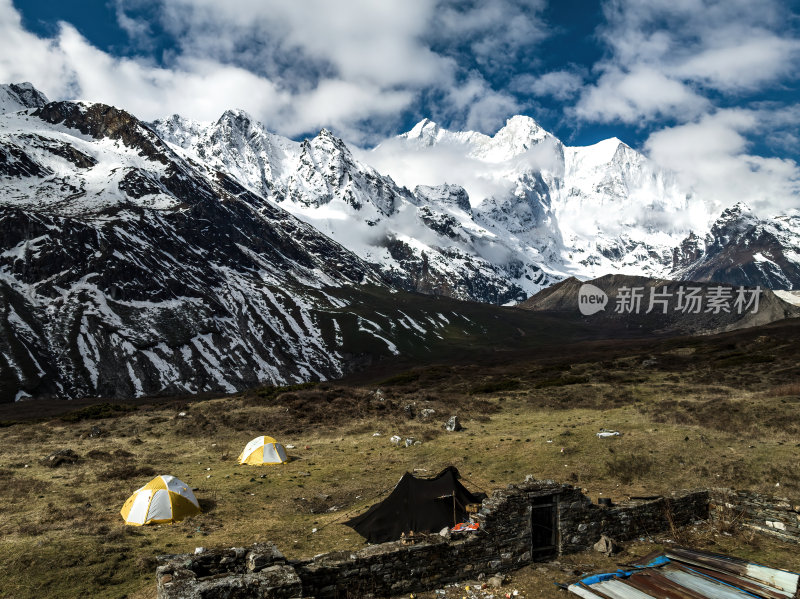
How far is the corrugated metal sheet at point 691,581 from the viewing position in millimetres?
13664

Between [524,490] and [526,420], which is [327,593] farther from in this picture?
[526,420]

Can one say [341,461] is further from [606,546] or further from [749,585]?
[749,585]

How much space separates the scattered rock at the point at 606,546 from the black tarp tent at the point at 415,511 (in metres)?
5.12

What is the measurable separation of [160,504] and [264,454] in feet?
32.6

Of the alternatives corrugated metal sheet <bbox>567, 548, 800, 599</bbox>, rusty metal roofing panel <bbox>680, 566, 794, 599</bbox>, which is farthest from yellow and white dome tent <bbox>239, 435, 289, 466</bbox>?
rusty metal roofing panel <bbox>680, 566, 794, 599</bbox>

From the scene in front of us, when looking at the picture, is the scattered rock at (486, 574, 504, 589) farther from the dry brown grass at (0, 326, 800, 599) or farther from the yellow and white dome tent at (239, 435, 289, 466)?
the yellow and white dome tent at (239, 435, 289, 466)

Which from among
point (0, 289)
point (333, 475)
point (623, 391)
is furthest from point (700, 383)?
point (0, 289)

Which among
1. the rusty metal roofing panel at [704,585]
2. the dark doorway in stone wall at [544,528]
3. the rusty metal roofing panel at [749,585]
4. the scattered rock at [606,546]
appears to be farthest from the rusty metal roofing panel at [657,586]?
the dark doorway in stone wall at [544,528]

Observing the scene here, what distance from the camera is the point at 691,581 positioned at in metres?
14.4

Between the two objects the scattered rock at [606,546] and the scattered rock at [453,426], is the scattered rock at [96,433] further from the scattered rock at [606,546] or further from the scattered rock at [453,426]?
the scattered rock at [606,546]

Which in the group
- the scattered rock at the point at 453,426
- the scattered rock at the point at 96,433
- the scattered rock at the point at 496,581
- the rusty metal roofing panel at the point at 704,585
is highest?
the scattered rock at the point at 453,426

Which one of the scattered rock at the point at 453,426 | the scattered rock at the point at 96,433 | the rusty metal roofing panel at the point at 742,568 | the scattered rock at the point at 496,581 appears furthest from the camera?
the scattered rock at the point at 96,433

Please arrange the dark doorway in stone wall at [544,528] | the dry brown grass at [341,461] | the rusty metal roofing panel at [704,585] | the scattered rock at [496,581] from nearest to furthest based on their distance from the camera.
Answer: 1. the rusty metal roofing panel at [704,585]
2. the scattered rock at [496,581]
3. the dark doorway in stone wall at [544,528]
4. the dry brown grass at [341,461]

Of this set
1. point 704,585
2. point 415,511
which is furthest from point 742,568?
point 415,511
